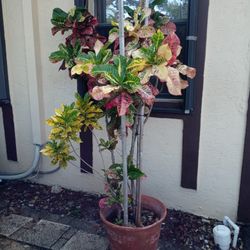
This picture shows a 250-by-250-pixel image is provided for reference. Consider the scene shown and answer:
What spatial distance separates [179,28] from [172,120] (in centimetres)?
70

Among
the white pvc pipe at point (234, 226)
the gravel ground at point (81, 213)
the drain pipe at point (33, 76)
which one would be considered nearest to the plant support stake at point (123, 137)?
the gravel ground at point (81, 213)

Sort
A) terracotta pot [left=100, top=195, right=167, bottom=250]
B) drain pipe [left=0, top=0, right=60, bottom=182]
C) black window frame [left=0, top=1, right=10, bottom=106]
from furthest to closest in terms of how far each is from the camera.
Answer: black window frame [left=0, top=1, right=10, bottom=106]
drain pipe [left=0, top=0, right=60, bottom=182]
terracotta pot [left=100, top=195, right=167, bottom=250]

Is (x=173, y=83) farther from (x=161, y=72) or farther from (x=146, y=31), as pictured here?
(x=146, y=31)

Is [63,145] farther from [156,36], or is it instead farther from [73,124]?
[156,36]

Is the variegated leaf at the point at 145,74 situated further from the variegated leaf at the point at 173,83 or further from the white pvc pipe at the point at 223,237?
the white pvc pipe at the point at 223,237

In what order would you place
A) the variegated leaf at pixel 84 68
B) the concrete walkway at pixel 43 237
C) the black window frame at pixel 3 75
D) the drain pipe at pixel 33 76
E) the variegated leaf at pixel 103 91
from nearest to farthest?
the variegated leaf at pixel 103 91 < the variegated leaf at pixel 84 68 < the concrete walkway at pixel 43 237 < the drain pipe at pixel 33 76 < the black window frame at pixel 3 75

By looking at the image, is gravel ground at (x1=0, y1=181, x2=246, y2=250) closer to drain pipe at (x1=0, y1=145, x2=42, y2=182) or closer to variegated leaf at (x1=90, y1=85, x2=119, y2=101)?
drain pipe at (x1=0, y1=145, x2=42, y2=182)

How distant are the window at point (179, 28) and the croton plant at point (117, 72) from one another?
274 mm

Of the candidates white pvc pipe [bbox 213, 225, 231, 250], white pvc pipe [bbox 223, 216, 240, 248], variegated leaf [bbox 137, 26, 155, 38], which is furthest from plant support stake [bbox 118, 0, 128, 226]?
white pvc pipe [bbox 223, 216, 240, 248]

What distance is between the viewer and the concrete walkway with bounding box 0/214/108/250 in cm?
212

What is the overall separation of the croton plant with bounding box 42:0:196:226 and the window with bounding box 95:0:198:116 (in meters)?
0.27

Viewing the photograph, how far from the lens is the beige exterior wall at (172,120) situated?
2072 millimetres

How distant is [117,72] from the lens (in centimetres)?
149

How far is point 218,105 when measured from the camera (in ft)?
7.14
